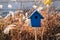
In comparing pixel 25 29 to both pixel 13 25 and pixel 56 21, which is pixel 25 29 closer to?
pixel 13 25

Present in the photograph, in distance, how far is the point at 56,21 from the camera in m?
5.59

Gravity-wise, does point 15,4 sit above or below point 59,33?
above

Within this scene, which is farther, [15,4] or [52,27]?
[15,4]

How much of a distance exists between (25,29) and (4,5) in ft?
13.0

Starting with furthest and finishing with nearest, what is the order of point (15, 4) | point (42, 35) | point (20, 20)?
1. point (15, 4)
2. point (20, 20)
3. point (42, 35)

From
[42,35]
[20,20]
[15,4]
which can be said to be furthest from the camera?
[15,4]

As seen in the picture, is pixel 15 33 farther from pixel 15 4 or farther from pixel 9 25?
pixel 15 4

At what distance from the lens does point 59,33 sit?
17.6 ft

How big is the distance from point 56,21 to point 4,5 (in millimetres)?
3889

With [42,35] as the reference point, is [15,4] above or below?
above

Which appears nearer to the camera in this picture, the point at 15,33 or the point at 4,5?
the point at 15,33

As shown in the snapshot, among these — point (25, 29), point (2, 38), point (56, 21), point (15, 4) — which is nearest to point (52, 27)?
point (56, 21)

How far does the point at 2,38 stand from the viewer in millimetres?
5406

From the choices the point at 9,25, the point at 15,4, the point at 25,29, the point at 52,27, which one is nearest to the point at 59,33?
the point at 52,27
